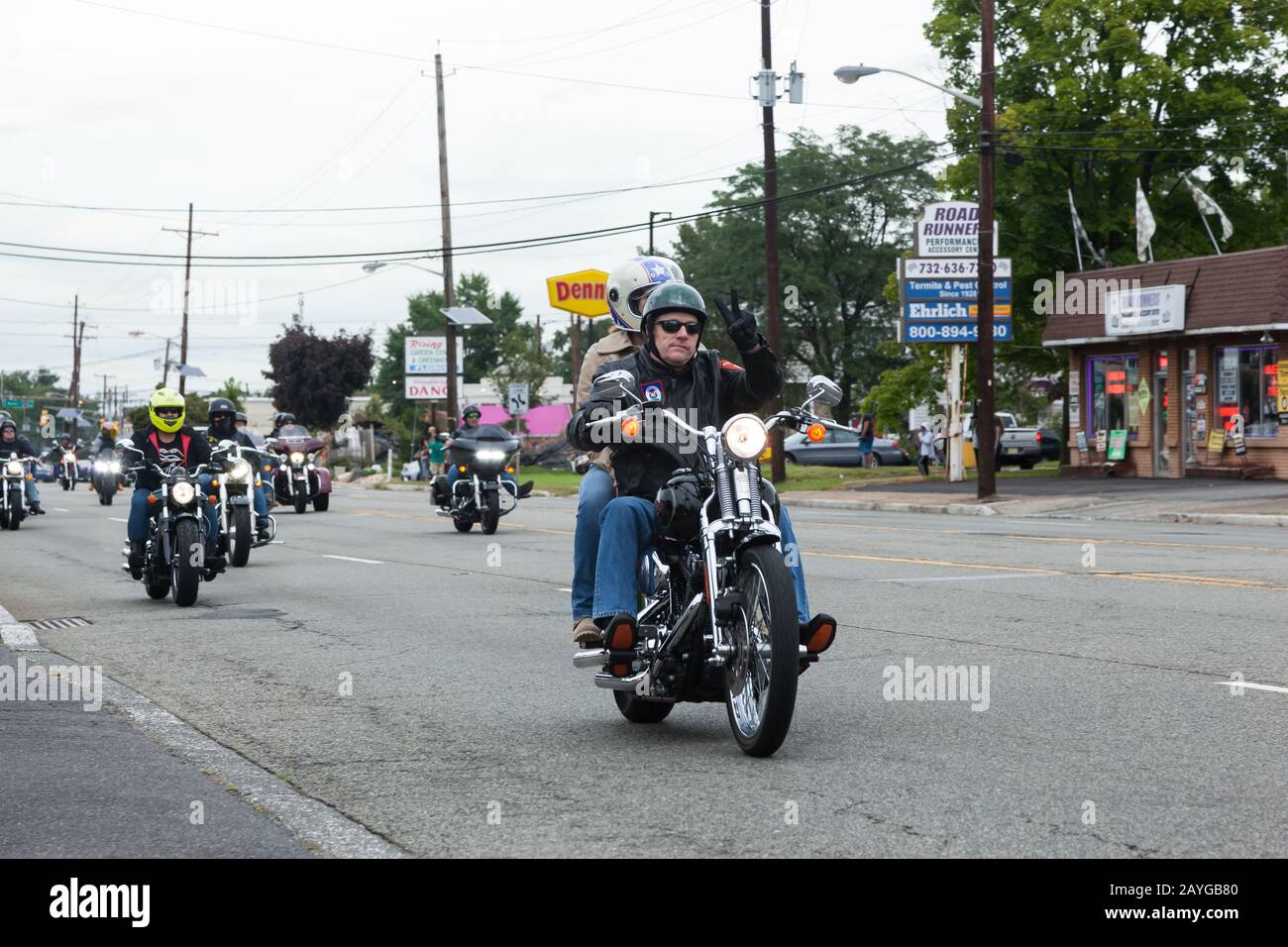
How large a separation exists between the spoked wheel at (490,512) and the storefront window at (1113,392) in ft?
66.9

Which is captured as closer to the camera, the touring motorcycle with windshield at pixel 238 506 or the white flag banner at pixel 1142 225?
the touring motorcycle with windshield at pixel 238 506

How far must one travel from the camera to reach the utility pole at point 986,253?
94.2ft

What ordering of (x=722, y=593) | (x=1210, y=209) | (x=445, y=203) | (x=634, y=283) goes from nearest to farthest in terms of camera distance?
(x=722, y=593)
(x=634, y=283)
(x=1210, y=209)
(x=445, y=203)

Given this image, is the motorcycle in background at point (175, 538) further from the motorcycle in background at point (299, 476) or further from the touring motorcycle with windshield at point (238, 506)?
the motorcycle in background at point (299, 476)

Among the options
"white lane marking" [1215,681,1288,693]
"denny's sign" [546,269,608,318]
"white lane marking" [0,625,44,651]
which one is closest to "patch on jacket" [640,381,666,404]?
"white lane marking" [1215,681,1288,693]

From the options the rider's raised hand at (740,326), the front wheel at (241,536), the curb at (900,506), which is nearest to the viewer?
the rider's raised hand at (740,326)

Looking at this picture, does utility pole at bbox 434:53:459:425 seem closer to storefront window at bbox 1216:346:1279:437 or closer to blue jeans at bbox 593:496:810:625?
storefront window at bbox 1216:346:1279:437

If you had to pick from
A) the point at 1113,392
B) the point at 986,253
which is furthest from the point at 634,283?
the point at 1113,392

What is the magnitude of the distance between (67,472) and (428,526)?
32.3 metres

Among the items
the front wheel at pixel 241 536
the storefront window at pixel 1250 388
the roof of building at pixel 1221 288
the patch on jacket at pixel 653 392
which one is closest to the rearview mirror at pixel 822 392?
the patch on jacket at pixel 653 392

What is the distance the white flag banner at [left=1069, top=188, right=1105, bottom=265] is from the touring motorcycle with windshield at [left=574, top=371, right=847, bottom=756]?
117 ft

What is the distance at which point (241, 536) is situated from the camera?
1688 cm

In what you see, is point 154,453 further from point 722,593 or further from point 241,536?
point 722,593

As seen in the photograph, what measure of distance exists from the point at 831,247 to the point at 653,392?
62.2m
